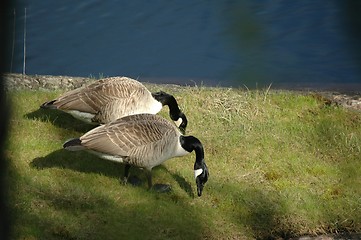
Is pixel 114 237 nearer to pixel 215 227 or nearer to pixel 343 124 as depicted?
pixel 215 227

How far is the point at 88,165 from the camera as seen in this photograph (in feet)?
23.1

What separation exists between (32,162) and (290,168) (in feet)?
8.46

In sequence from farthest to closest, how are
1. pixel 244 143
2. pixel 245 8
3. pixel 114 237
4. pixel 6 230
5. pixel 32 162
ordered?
1. pixel 244 143
2. pixel 32 162
3. pixel 114 237
4. pixel 6 230
5. pixel 245 8

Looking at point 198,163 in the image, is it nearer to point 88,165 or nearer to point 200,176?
point 200,176

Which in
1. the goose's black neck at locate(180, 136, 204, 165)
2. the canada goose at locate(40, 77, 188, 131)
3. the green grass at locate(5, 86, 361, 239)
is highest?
the canada goose at locate(40, 77, 188, 131)

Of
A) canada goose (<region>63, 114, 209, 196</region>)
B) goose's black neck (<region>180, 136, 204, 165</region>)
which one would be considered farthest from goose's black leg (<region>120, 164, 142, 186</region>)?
goose's black neck (<region>180, 136, 204, 165</region>)

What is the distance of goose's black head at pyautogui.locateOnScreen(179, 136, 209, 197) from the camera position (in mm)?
6598

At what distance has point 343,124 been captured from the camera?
8.22m

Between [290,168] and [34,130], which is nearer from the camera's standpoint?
[290,168]

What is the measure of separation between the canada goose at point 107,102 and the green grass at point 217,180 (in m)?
0.38

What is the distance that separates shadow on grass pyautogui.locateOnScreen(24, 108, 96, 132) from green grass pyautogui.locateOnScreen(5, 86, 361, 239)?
0.5 inches

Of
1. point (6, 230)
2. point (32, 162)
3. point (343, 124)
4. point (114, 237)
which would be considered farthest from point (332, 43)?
point (343, 124)

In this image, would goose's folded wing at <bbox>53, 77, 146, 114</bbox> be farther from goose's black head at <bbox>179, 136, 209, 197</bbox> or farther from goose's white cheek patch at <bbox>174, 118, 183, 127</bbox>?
goose's black head at <bbox>179, 136, 209, 197</bbox>

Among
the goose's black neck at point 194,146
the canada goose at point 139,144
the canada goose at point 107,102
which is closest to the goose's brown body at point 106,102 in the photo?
the canada goose at point 107,102
